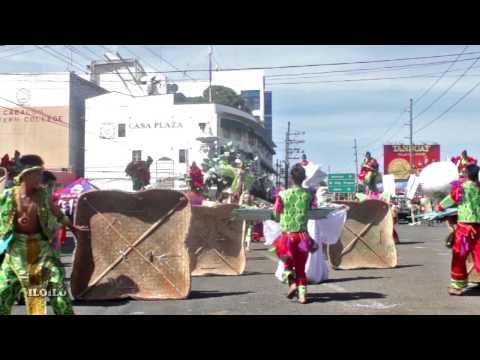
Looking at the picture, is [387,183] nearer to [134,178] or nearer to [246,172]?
[246,172]

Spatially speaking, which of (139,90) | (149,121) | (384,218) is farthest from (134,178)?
(139,90)

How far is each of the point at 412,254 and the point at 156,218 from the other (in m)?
8.14

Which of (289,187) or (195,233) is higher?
(289,187)

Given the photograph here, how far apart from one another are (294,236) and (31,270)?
360cm

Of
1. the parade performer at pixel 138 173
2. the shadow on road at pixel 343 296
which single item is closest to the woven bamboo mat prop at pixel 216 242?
the parade performer at pixel 138 173

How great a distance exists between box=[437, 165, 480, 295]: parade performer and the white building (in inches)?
1941

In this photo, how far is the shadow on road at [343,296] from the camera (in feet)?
29.0

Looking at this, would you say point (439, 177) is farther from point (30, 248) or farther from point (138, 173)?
point (30, 248)

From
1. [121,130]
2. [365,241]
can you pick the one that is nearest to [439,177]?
[365,241]

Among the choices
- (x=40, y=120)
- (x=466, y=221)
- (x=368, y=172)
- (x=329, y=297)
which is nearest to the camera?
(x=466, y=221)

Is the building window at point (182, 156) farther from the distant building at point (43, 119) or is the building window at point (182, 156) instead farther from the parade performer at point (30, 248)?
the parade performer at point (30, 248)

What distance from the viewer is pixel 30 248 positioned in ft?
20.1

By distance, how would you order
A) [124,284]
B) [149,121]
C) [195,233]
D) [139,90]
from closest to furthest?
1. [124,284]
2. [195,233]
3. [149,121]
4. [139,90]
